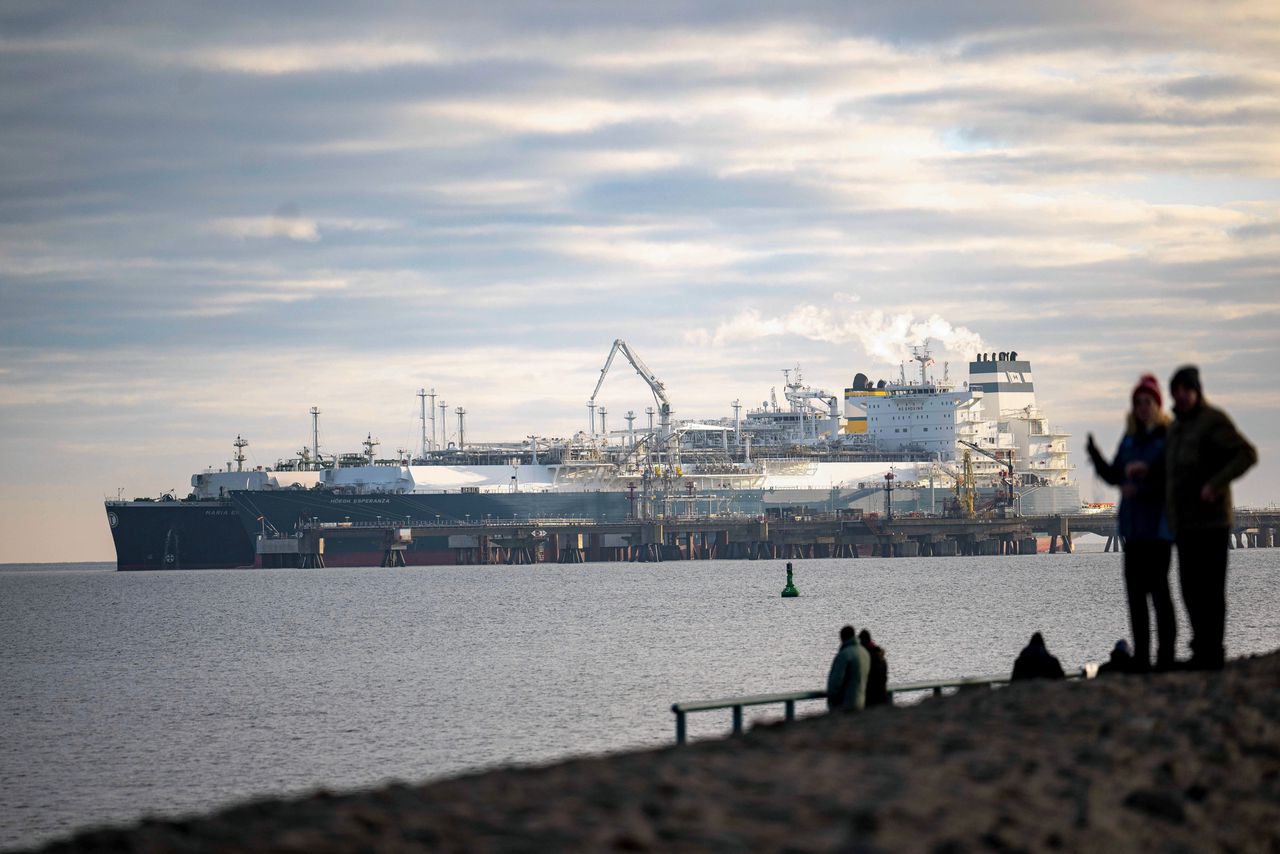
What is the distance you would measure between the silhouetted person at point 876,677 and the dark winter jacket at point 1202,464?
345 cm

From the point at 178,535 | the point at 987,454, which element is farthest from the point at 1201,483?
the point at 987,454

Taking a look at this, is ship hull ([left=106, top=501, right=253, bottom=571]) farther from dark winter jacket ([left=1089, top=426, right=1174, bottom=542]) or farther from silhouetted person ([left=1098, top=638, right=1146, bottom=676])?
dark winter jacket ([left=1089, top=426, right=1174, bottom=542])

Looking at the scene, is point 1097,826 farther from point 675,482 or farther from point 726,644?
point 675,482

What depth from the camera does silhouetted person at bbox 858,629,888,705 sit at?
15.0 meters

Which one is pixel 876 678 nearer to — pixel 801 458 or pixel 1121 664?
pixel 1121 664

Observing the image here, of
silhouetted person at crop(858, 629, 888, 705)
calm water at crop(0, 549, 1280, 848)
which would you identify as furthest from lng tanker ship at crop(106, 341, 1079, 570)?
silhouetted person at crop(858, 629, 888, 705)

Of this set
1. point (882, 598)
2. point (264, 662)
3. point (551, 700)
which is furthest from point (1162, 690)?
point (882, 598)

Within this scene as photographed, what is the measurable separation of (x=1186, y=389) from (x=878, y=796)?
5.33 metres

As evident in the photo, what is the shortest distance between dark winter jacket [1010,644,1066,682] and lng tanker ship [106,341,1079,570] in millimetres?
112357

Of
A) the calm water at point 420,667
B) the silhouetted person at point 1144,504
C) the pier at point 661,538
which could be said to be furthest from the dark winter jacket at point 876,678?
the pier at point 661,538

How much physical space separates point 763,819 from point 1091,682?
5722 mm

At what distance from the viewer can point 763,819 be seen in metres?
7.55

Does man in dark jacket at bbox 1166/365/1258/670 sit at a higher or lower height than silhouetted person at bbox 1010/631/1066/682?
higher

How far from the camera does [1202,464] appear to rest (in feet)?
39.3
